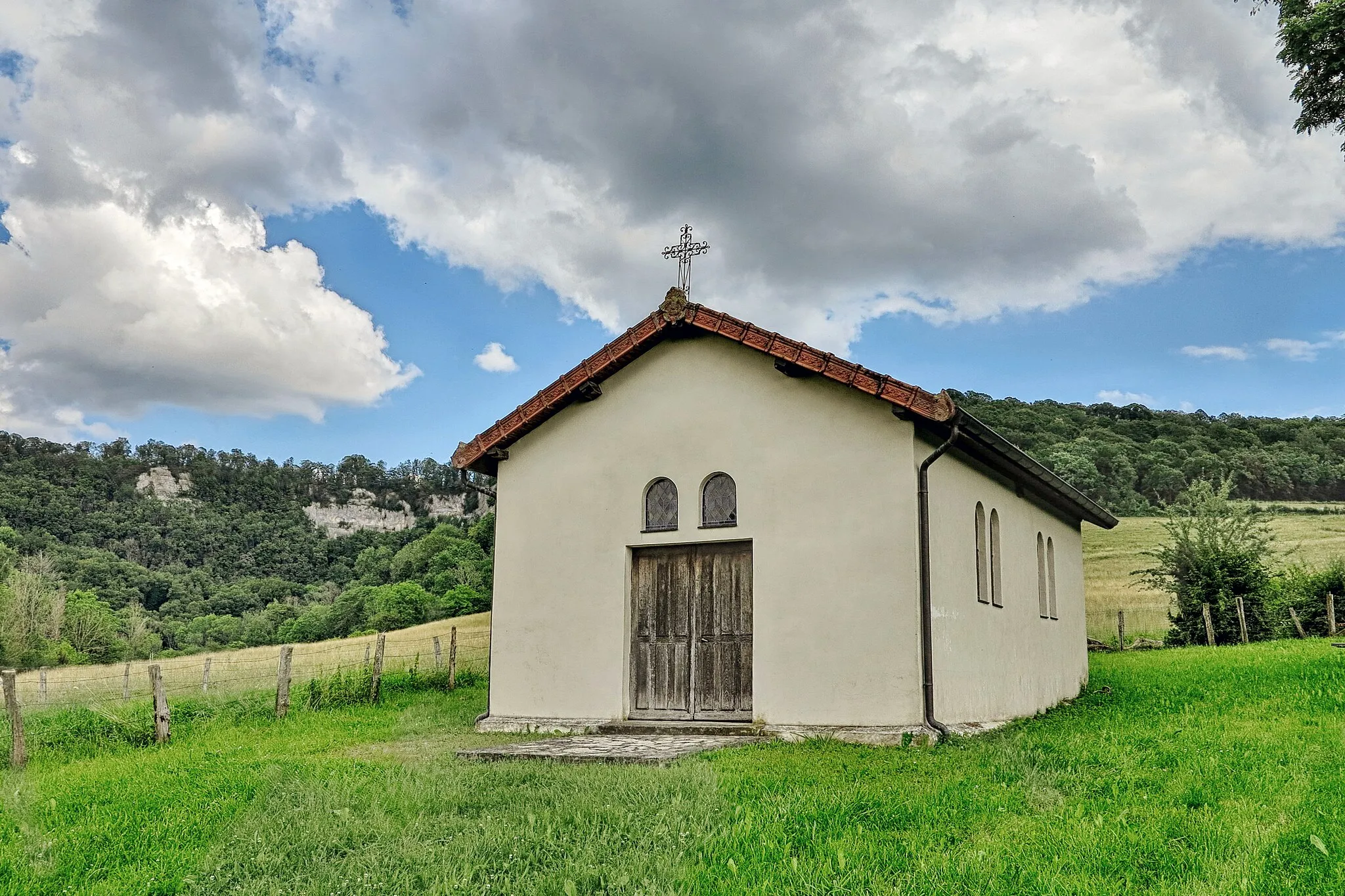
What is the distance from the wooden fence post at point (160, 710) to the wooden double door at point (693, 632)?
632 centimetres

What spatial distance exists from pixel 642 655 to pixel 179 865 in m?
7.28

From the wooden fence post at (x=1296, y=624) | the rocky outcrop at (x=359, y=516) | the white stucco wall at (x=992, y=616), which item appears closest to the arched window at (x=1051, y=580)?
the white stucco wall at (x=992, y=616)

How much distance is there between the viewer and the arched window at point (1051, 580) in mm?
18922

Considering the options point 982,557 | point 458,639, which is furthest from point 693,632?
point 458,639

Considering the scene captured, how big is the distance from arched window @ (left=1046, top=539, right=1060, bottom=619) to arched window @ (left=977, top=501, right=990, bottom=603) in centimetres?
437

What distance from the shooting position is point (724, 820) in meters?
7.76

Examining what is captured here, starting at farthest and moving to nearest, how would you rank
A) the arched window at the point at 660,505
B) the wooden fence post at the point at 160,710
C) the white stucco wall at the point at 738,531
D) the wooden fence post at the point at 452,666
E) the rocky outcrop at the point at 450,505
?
1. the rocky outcrop at the point at 450,505
2. the wooden fence post at the point at 452,666
3. the arched window at the point at 660,505
4. the wooden fence post at the point at 160,710
5. the white stucco wall at the point at 738,531

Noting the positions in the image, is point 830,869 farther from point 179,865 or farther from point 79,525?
point 79,525

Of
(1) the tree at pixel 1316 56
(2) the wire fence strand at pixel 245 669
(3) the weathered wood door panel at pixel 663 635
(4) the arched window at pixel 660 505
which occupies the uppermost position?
(1) the tree at pixel 1316 56

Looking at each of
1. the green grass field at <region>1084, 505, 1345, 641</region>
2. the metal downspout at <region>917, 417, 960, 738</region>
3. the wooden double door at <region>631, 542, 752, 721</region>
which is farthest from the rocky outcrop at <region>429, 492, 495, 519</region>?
the metal downspout at <region>917, 417, 960, 738</region>

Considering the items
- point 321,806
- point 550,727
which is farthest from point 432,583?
point 321,806

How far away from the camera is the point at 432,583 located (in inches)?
2478

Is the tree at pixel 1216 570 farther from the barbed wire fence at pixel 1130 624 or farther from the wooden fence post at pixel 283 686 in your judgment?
the wooden fence post at pixel 283 686

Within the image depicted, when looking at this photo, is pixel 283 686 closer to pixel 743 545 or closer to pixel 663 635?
pixel 663 635
